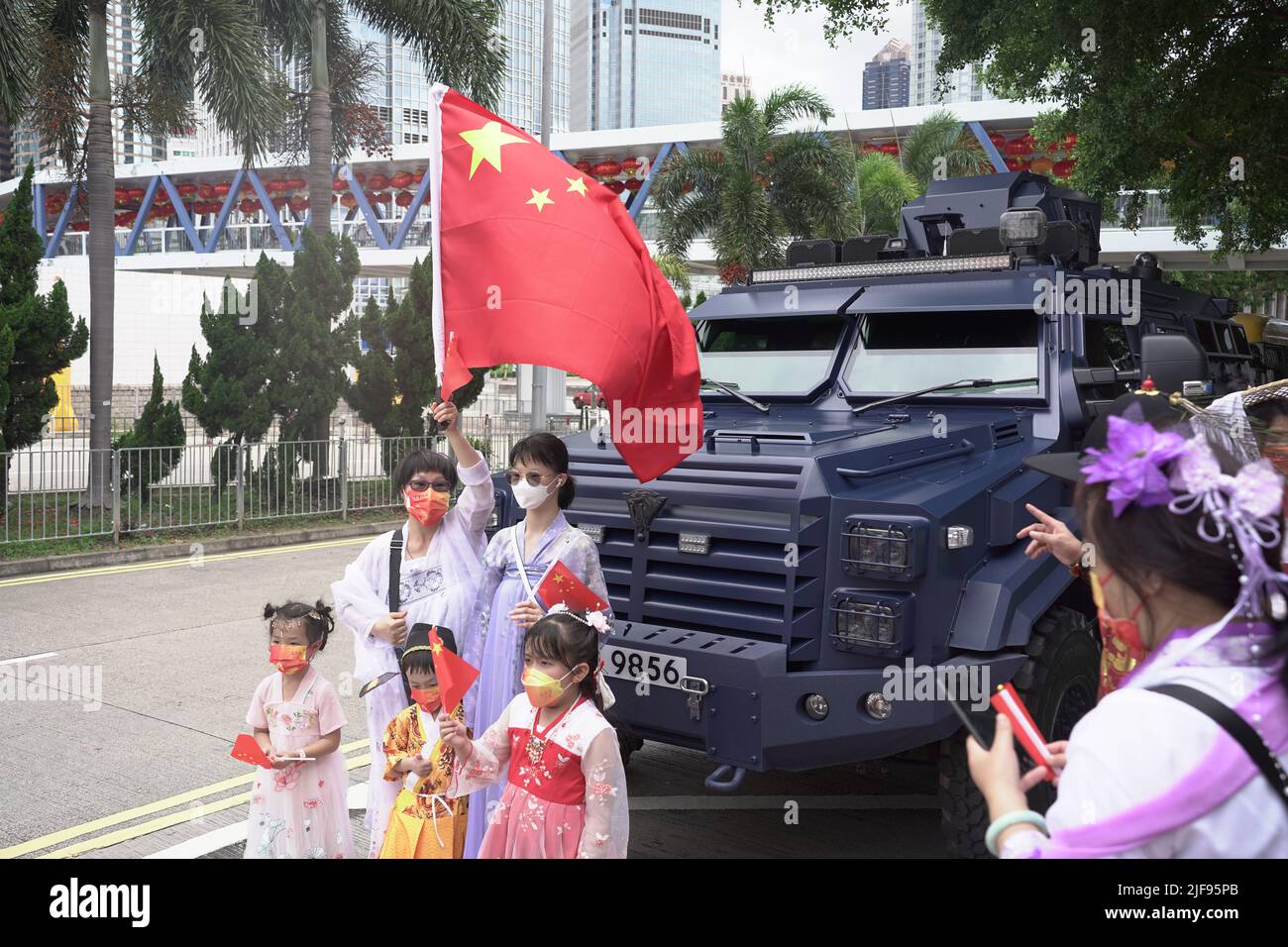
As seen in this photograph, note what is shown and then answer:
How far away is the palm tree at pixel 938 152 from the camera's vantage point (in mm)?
36438

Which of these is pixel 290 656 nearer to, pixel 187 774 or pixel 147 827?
pixel 147 827

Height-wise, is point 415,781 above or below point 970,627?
below

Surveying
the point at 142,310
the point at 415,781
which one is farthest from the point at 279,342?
the point at 142,310

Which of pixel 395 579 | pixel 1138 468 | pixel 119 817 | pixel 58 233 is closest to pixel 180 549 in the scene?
pixel 119 817

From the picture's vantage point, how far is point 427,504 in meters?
4.73

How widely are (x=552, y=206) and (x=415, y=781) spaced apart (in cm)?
231

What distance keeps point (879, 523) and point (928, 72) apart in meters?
26.8

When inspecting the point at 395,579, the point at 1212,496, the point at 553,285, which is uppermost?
the point at 553,285

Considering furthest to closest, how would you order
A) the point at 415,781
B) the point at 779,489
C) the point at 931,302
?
the point at 931,302 → the point at 779,489 → the point at 415,781

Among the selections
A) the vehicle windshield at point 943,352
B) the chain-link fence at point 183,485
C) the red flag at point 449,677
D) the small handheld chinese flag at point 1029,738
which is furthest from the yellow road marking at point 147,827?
the chain-link fence at point 183,485

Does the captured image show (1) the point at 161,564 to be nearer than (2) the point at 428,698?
No

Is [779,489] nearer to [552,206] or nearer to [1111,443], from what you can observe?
[552,206]

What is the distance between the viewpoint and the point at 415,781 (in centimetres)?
409

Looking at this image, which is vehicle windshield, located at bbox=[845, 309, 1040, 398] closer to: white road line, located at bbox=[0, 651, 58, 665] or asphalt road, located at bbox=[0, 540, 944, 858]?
asphalt road, located at bbox=[0, 540, 944, 858]
